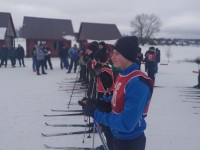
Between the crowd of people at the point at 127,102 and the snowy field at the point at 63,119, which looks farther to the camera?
the snowy field at the point at 63,119

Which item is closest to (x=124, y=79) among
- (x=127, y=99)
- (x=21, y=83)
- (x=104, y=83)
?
(x=127, y=99)

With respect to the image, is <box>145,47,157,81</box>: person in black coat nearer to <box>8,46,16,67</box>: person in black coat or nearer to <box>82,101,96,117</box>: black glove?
<box>82,101,96,117</box>: black glove

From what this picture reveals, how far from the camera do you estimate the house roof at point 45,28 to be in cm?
3368

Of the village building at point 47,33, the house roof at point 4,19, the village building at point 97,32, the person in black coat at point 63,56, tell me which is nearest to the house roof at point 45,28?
the village building at point 47,33

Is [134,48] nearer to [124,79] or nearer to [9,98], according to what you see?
[124,79]

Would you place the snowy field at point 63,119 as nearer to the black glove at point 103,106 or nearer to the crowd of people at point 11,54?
the black glove at point 103,106

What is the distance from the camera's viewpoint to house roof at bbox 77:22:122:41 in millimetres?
36344

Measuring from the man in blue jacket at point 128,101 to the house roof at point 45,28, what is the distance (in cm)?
3200

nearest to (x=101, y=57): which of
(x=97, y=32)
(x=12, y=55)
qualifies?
(x=12, y=55)

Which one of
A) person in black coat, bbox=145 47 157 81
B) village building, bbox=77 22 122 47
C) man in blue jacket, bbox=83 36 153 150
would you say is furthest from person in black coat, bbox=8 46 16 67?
man in blue jacket, bbox=83 36 153 150

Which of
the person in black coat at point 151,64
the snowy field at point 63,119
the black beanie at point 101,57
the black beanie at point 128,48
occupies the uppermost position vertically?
the black beanie at point 128,48

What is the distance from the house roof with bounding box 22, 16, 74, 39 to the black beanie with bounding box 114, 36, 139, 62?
105 ft

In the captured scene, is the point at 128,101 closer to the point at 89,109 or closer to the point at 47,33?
the point at 89,109

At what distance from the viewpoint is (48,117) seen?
6.53 m
